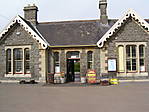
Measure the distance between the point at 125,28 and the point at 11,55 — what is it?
11.5 meters

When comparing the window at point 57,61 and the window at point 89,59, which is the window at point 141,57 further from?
the window at point 57,61

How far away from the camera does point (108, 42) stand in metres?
14.6

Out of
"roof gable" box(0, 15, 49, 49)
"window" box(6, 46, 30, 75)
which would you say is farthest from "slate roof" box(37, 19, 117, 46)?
"window" box(6, 46, 30, 75)

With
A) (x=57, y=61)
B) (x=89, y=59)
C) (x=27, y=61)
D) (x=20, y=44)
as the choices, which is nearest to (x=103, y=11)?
(x=89, y=59)

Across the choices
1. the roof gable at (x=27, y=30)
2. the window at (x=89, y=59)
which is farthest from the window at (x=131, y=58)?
the roof gable at (x=27, y=30)

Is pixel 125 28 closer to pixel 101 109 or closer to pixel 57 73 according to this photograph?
pixel 57 73

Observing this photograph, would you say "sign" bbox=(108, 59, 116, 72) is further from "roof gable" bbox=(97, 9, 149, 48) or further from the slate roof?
the slate roof

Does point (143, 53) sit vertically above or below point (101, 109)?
above

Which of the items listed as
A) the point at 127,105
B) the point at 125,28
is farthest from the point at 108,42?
the point at 127,105

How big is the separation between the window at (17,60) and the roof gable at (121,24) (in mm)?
7313

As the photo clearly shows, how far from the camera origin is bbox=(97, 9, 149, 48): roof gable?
14.1 meters

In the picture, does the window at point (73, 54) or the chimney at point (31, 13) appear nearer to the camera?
the window at point (73, 54)

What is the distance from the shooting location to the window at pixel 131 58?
14.5 meters

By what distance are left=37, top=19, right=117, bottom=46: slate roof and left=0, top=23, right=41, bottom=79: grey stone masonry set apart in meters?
1.76
